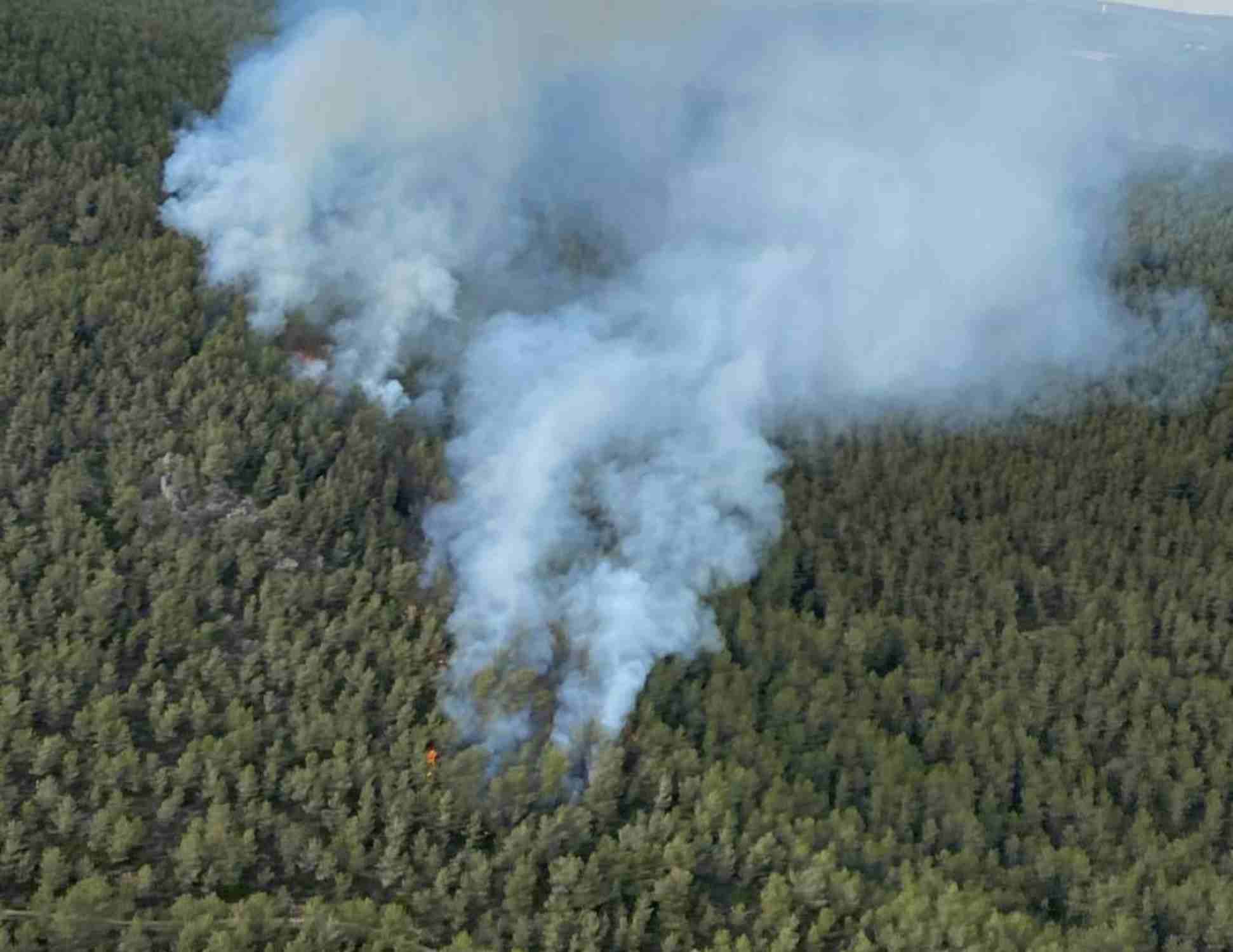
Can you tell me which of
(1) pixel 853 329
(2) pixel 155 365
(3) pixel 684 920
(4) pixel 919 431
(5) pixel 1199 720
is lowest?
(3) pixel 684 920

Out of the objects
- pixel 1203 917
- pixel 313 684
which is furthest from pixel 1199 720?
pixel 313 684

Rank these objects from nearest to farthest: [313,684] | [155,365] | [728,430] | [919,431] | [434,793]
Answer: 1. [434,793]
2. [313,684]
3. [155,365]
4. [728,430]
5. [919,431]

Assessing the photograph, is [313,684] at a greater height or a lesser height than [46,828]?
greater

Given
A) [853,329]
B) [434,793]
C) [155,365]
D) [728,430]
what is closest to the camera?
[434,793]

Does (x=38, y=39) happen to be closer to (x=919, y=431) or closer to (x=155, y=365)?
(x=155, y=365)

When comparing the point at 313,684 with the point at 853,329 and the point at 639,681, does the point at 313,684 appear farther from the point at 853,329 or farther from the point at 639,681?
the point at 853,329

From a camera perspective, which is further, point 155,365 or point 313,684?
point 155,365
